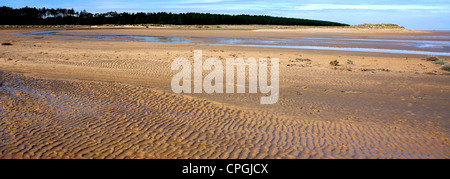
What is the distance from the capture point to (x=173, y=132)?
239 inches

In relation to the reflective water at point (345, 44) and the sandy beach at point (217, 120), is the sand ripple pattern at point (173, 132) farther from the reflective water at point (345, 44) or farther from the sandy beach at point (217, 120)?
the reflective water at point (345, 44)

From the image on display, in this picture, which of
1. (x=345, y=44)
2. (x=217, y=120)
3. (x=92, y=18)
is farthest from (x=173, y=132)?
(x=92, y=18)

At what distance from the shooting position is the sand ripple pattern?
5168 millimetres

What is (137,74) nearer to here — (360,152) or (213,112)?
(213,112)

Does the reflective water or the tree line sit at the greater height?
the tree line

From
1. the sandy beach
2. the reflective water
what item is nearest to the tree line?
the reflective water

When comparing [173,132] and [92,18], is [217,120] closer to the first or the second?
[173,132]

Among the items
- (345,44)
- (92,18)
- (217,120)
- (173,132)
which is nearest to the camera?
(173,132)

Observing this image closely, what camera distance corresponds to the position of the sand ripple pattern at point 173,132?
203 inches

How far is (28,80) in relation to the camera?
33.0 ft

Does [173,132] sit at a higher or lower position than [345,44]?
lower

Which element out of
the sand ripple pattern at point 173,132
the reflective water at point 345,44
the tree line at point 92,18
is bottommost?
the sand ripple pattern at point 173,132

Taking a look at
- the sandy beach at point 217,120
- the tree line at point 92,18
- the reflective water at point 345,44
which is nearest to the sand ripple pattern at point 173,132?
the sandy beach at point 217,120

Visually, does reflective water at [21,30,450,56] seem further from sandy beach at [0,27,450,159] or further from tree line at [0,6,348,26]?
tree line at [0,6,348,26]
